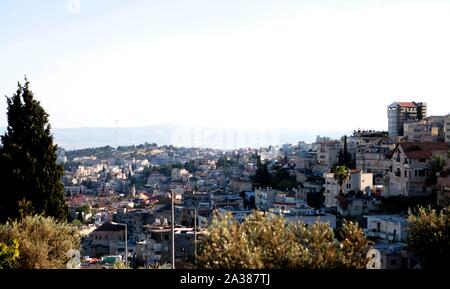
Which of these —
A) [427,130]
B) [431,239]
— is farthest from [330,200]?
[431,239]

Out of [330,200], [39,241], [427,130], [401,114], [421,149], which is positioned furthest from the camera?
[401,114]

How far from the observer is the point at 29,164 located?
16.7 meters

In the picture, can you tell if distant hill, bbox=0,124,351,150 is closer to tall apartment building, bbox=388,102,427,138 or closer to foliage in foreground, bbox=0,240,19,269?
tall apartment building, bbox=388,102,427,138

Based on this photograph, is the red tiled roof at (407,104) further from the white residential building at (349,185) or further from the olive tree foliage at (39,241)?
the olive tree foliage at (39,241)

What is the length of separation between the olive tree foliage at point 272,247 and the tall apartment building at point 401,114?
57.2 metres

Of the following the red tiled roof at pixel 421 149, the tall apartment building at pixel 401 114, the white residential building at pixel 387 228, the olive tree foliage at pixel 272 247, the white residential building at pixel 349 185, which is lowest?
the white residential building at pixel 387 228

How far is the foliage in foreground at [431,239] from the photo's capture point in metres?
13.4

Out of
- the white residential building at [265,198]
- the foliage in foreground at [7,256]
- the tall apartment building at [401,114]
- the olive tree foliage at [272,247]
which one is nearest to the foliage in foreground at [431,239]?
the olive tree foliage at [272,247]

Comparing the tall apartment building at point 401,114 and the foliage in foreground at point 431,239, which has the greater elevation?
the tall apartment building at point 401,114

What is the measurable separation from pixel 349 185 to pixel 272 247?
116ft

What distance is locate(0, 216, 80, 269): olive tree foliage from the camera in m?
12.2

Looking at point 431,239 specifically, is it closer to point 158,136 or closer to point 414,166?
Result: point 414,166

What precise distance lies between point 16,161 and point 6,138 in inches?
33.4
